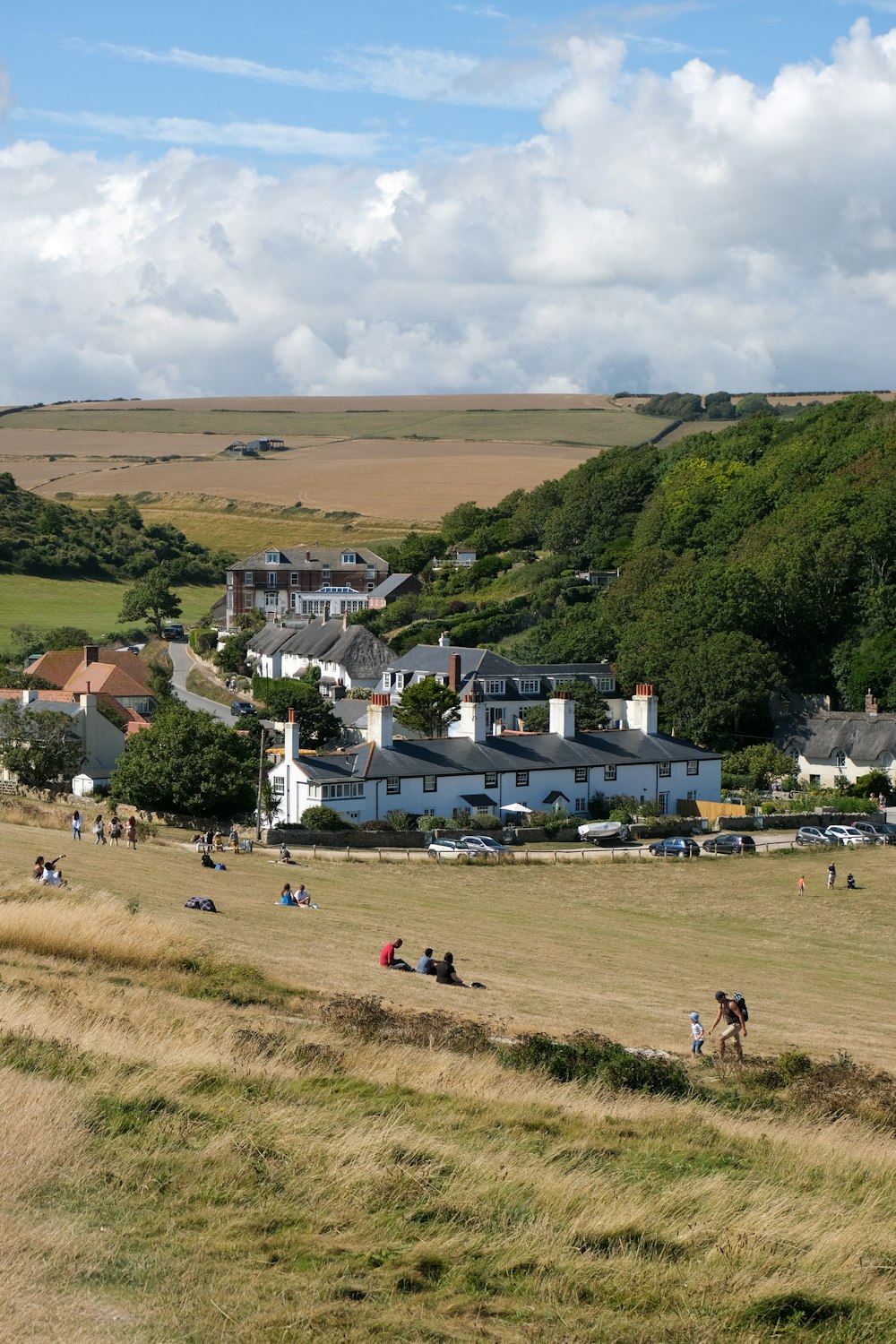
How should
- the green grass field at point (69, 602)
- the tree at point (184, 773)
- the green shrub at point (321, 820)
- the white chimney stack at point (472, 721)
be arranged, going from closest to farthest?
the tree at point (184, 773) < the green shrub at point (321, 820) < the white chimney stack at point (472, 721) < the green grass field at point (69, 602)

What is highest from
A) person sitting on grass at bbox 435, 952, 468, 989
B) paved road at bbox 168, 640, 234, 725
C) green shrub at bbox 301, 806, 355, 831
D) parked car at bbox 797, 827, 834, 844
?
paved road at bbox 168, 640, 234, 725

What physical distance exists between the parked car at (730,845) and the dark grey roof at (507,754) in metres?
9.18

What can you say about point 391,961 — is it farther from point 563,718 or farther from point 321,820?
point 563,718

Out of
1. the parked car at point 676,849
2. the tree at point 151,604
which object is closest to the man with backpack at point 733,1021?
the parked car at point 676,849

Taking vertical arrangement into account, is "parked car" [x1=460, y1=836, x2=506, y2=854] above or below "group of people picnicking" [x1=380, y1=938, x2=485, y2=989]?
above

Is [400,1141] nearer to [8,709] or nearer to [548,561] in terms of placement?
[8,709]

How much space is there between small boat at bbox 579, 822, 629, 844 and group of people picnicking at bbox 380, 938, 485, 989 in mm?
31166

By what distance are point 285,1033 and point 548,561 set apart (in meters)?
105

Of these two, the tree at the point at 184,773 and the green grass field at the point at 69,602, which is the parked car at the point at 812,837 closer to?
the tree at the point at 184,773

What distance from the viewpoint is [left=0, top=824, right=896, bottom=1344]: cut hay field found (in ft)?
34.4

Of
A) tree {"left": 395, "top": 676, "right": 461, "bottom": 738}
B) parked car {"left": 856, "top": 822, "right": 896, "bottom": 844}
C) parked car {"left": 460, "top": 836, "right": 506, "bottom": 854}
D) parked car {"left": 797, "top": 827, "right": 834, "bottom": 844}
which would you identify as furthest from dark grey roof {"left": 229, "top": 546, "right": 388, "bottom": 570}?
parked car {"left": 460, "top": 836, "right": 506, "bottom": 854}

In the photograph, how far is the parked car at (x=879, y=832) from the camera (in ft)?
203

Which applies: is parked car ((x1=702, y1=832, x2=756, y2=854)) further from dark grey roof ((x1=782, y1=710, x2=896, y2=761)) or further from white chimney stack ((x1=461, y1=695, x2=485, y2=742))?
dark grey roof ((x1=782, y1=710, x2=896, y2=761))

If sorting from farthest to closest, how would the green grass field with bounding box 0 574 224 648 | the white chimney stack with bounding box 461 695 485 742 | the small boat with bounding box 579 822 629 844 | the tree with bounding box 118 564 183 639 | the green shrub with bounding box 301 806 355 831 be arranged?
the tree with bounding box 118 564 183 639 < the green grass field with bounding box 0 574 224 648 < the white chimney stack with bounding box 461 695 485 742 < the small boat with bounding box 579 822 629 844 < the green shrub with bounding box 301 806 355 831
